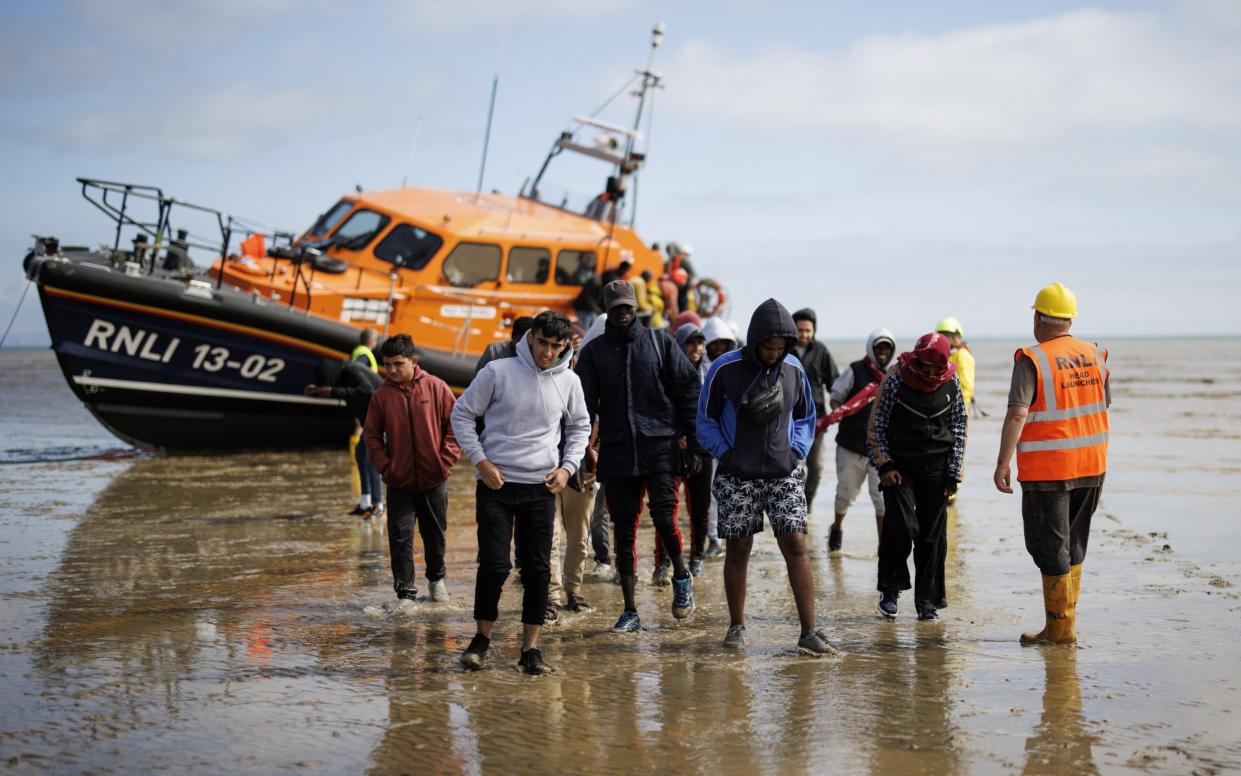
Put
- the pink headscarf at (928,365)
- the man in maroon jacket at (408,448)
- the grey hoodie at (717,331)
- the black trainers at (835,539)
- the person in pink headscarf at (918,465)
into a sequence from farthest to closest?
the black trainers at (835,539) → the grey hoodie at (717,331) → the man in maroon jacket at (408,448) → the person in pink headscarf at (918,465) → the pink headscarf at (928,365)

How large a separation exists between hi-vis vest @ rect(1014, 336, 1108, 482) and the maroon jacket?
9.00 ft

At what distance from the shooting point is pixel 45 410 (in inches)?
815

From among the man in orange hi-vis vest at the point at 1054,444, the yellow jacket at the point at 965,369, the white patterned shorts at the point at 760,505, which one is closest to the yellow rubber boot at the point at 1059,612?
the man in orange hi-vis vest at the point at 1054,444

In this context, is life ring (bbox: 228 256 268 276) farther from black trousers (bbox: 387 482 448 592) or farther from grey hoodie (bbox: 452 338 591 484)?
grey hoodie (bbox: 452 338 591 484)

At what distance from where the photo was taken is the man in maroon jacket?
19.4 feet

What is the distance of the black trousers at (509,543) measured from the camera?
16.0 feet

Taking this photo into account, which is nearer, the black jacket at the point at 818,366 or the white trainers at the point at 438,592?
the white trainers at the point at 438,592

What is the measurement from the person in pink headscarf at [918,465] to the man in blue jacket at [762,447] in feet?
2.16

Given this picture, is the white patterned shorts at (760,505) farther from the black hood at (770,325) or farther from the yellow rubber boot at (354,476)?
the yellow rubber boot at (354,476)

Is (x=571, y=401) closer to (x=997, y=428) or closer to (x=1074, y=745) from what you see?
(x=1074, y=745)

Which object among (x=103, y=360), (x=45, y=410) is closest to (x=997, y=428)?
(x=103, y=360)

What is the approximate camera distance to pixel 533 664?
15.6 ft

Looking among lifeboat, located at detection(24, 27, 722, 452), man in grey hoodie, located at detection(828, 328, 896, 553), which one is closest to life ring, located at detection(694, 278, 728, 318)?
lifeboat, located at detection(24, 27, 722, 452)

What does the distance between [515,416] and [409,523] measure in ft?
4.81
